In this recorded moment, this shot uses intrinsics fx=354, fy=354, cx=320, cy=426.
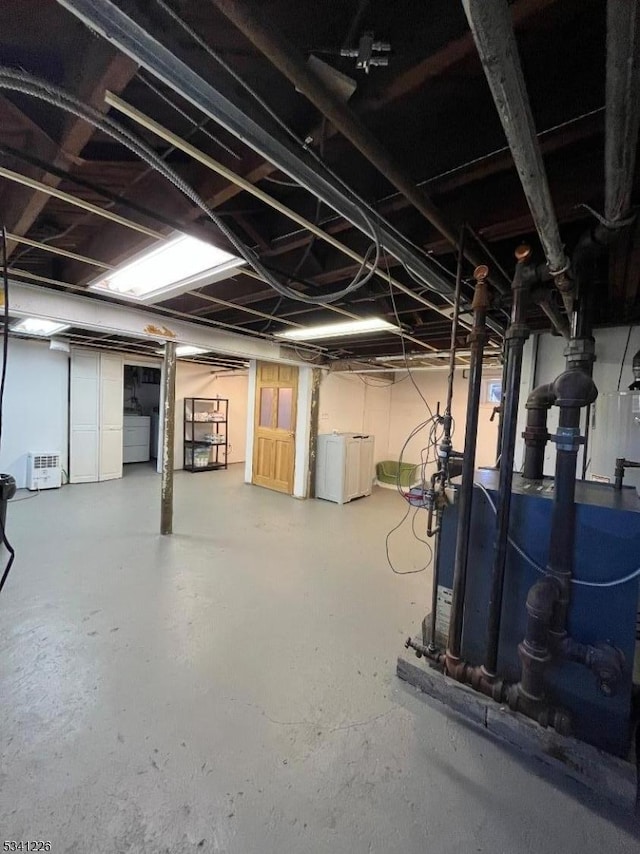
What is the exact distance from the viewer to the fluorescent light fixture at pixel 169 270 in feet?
6.17

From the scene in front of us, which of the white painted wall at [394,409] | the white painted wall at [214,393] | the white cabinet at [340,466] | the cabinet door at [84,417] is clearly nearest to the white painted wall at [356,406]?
the white painted wall at [394,409]

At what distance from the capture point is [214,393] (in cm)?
814

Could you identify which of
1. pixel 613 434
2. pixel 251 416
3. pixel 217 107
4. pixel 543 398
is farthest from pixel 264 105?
pixel 251 416

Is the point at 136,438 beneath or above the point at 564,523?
beneath

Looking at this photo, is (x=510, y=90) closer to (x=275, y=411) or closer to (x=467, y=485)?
(x=467, y=485)

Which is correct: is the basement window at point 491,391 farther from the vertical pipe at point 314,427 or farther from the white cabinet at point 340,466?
the vertical pipe at point 314,427

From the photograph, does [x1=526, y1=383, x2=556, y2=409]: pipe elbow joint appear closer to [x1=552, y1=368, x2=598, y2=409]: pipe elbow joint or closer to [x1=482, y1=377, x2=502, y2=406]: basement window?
[x1=552, y1=368, x2=598, y2=409]: pipe elbow joint

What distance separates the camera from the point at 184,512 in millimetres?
4715

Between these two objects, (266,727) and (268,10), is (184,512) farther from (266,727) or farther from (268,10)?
(268,10)

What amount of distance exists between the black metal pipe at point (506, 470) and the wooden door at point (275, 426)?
14.4 ft

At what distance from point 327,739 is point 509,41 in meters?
2.30

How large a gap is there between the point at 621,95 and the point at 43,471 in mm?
6853

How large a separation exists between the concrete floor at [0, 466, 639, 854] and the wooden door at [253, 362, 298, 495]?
121 inches

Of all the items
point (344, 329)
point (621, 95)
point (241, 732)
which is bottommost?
point (241, 732)
